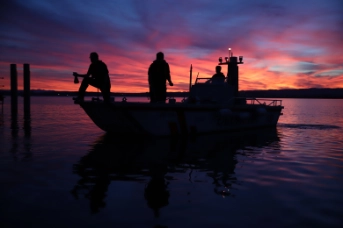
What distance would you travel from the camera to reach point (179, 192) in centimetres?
515

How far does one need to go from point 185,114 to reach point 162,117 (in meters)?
1.07

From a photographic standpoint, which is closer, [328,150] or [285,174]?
[285,174]

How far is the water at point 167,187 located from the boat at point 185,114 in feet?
5.93

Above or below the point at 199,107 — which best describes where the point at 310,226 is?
below

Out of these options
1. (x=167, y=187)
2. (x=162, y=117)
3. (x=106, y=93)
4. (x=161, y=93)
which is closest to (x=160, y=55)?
(x=161, y=93)

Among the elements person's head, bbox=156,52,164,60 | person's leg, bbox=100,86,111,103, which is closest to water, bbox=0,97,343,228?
person's leg, bbox=100,86,111,103

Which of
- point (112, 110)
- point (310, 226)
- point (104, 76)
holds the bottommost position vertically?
point (310, 226)

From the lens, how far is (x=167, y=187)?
5.44 m

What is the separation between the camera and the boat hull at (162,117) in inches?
425

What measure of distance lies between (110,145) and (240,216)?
700cm

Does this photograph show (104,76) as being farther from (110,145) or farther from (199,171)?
(199,171)

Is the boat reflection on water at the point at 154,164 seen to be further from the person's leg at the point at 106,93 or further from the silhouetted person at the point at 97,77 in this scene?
the silhouetted person at the point at 97,77

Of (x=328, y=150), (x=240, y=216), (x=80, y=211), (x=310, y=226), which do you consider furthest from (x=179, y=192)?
(x=328, y=150)

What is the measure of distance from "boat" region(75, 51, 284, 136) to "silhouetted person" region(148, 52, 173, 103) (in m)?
0.54
